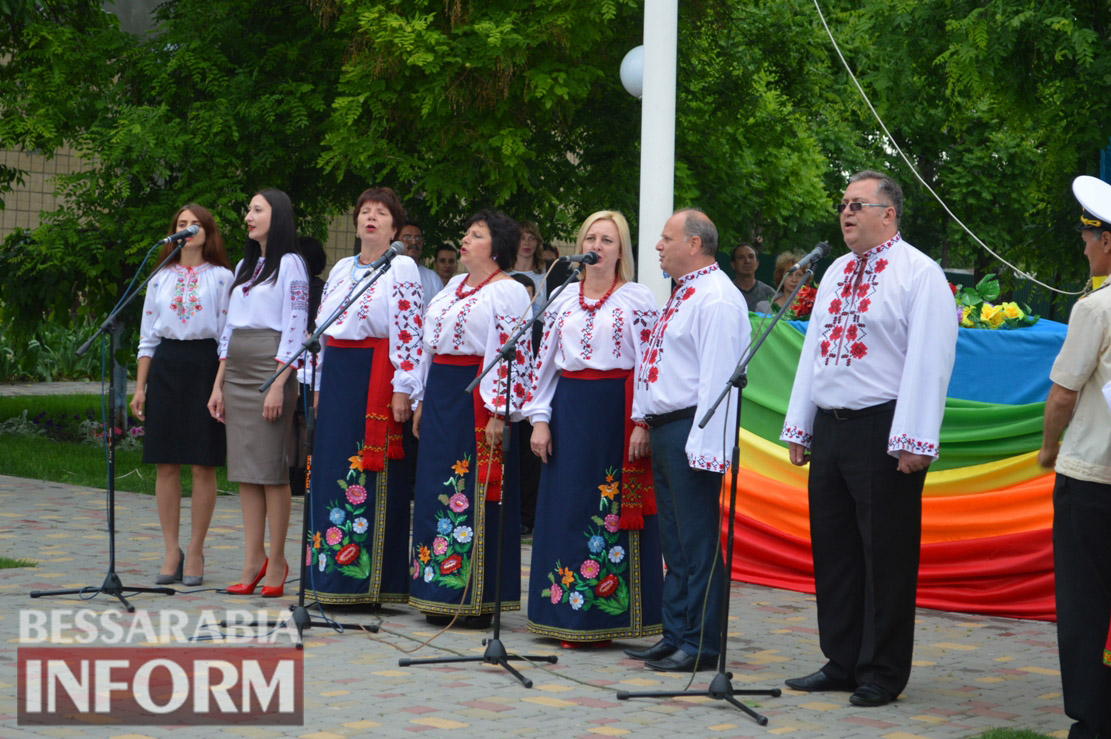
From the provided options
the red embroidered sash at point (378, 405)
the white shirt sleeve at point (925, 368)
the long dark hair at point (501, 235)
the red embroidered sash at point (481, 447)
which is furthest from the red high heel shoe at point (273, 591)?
the white shirt sleeve at point (925, 368)

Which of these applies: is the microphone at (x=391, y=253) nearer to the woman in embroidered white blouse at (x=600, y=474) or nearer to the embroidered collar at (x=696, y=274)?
the woman in embroidered white blouse at (x=600, y=474)

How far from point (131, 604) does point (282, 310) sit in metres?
1.67

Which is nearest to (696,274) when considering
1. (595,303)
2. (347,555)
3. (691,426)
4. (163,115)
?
(595,303)

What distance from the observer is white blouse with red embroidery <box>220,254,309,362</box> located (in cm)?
733

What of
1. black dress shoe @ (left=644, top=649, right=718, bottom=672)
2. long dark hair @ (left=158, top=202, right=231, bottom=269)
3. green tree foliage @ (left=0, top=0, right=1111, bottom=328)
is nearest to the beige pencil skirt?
long dark hair @ (left=158, top=202, right=231, bottom=269)

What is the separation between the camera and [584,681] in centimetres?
582

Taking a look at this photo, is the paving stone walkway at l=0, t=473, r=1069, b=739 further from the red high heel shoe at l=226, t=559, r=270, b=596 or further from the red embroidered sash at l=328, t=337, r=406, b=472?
the red embroidered sash at l=328, t=337, r=406, b=472

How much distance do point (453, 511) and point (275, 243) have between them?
5.82ft

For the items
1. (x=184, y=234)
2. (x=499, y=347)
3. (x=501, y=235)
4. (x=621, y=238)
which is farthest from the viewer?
(x=184, y=234)

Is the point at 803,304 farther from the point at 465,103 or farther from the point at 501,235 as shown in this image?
the point at 465,103

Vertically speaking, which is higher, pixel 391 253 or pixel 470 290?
pixel 391 253

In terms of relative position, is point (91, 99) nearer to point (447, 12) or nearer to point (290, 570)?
point (447, 12)

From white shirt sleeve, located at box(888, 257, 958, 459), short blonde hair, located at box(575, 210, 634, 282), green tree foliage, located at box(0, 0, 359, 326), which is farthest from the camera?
green tree foliage, located at box(0, 0, 359, 326)

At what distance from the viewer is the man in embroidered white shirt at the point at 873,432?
17.9 ft
